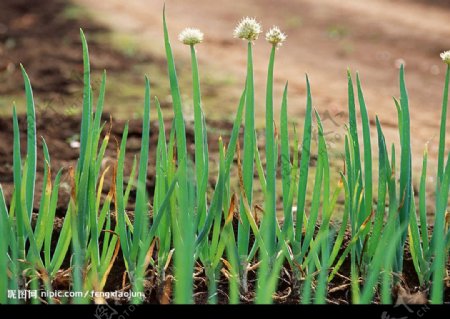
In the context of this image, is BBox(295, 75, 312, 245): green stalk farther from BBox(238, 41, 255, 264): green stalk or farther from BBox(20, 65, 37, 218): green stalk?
BBox(20, 65, 37, 218): green stalk

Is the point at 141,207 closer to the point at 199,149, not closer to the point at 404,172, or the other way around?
the point at 199,149

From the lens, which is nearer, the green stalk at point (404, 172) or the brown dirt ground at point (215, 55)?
the green stalk at point (404, 172)

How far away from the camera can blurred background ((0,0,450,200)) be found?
4180 mm

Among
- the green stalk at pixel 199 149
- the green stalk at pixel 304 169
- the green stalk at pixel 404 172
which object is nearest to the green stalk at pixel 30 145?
the green stalk at pixel 199 149

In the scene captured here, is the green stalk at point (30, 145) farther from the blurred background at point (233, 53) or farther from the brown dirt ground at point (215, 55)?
the blurred background at point (233, 53)

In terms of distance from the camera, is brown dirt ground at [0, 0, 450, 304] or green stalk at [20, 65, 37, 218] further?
brown dirt ground at [0, 0, 450, 304]

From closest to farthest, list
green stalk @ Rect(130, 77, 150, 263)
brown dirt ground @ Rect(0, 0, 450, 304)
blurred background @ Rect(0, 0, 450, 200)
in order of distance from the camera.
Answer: green stalk @ Rect(130, 77, 150, 263) < brown dirt ground @ Rect(0, 0, 450, 304) < blurred background @ Rect(0, 0, 450, 200)

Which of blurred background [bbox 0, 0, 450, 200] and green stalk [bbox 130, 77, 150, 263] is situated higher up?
blurred background [bbox 0, 0, 450, 200]

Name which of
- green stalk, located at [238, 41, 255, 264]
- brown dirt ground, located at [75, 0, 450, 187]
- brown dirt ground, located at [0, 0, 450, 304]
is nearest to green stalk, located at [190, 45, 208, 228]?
green stalk, located at [238, 41, 255, 264]

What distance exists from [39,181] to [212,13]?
3.63 meters

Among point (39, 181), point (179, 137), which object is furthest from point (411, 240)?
point (39, 181)

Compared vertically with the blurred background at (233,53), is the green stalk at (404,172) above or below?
below

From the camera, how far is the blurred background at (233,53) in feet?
13.7

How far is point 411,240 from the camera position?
215cm
